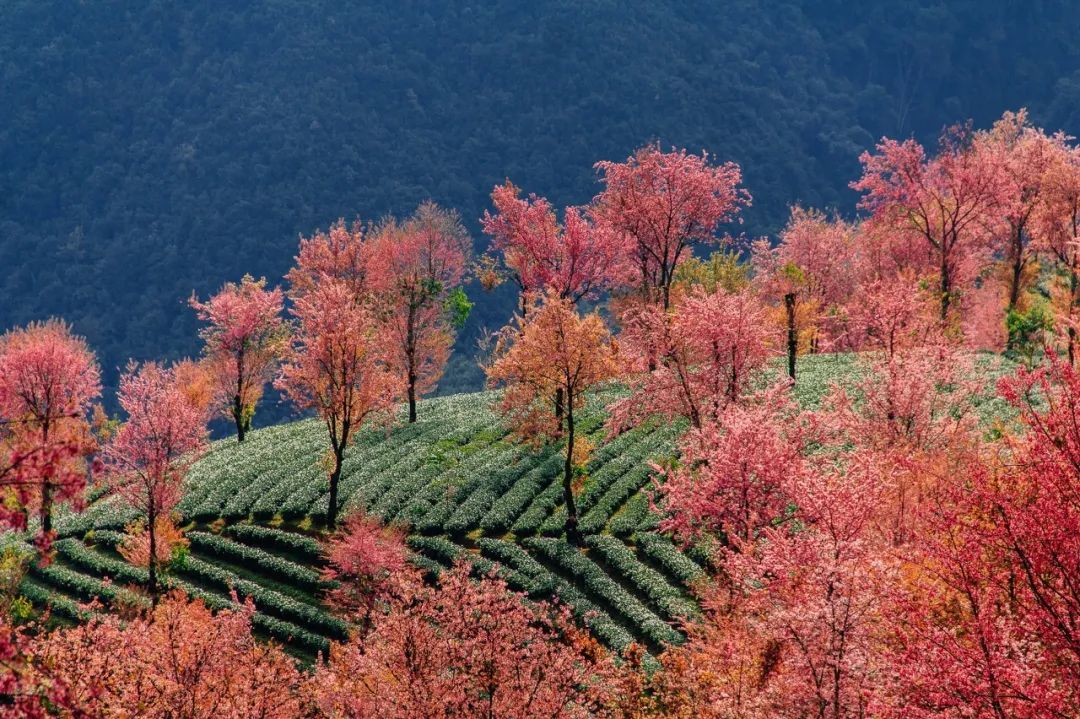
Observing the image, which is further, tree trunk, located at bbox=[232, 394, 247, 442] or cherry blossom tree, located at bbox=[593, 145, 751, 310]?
tree trunk, located at bbox=[232, 394, 247, 442]

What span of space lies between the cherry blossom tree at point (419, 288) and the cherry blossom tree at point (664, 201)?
Answer: 12746 millimetres

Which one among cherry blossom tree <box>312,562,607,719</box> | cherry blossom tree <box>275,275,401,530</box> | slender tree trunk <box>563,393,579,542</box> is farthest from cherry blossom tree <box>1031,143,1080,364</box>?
cherry blossom tree <box>312,562,607,719</box>

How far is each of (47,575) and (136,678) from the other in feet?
101

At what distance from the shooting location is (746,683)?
23516mm

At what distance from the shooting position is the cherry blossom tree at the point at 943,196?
65.5 meters

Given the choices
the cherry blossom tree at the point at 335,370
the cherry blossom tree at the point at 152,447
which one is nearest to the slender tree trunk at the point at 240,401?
the cherry blossom tree at the point at 152,447

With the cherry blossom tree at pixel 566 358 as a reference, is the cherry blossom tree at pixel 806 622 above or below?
below

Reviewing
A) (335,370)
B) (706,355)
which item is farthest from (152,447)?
(706,355)

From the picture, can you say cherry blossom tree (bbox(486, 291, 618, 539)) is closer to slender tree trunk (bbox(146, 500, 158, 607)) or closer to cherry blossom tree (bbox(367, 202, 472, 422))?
cherry blossom tree (bbox(367, 202, 472, 422))

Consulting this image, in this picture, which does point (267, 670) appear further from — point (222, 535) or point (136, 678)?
point (222, 535)

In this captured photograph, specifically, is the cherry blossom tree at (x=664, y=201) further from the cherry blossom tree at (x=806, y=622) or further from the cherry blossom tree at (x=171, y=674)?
A: the cherry blossom tree at (x=171, y=674)

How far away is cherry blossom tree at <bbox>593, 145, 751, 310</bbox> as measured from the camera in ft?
192

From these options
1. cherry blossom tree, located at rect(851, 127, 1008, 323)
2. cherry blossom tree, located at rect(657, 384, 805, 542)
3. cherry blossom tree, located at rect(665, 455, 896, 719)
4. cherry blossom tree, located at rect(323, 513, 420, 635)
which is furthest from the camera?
cherry blossom tree, located at rect(851, 127, 1008, 323)

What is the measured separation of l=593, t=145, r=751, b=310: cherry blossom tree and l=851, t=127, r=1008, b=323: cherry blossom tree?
16.3 meters
